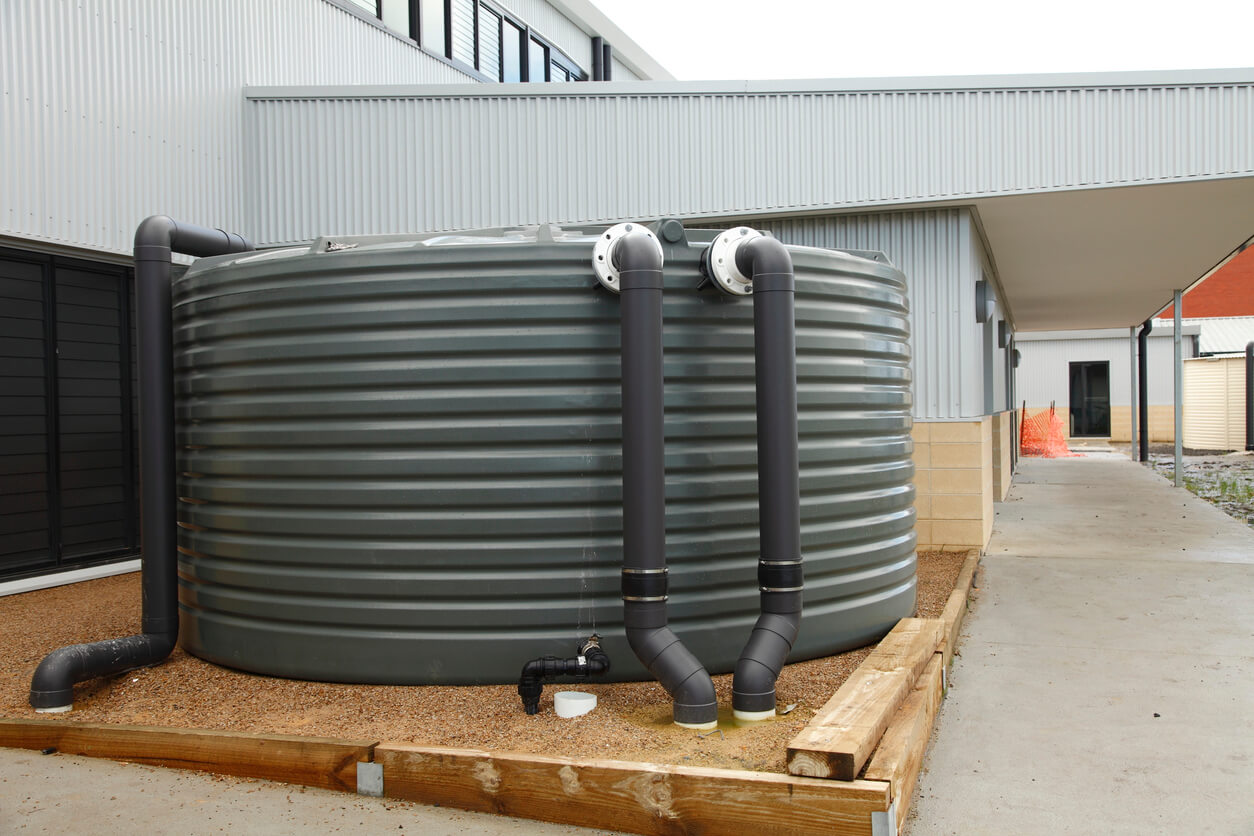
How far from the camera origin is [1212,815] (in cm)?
340

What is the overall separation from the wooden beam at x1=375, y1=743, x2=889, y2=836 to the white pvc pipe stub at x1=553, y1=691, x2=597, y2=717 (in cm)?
53

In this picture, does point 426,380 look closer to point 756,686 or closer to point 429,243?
point 429,243

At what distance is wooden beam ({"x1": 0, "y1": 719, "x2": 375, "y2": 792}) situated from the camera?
138 inches

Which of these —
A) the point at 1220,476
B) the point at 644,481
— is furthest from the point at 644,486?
the point at 1220,476

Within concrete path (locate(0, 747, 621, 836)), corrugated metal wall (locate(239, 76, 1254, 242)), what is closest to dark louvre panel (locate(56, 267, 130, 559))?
corrugated metal wall (locate(239, 76, 1254, 242))

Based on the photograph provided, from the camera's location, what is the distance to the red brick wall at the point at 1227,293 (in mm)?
36750

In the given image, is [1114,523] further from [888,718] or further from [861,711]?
[861,711]

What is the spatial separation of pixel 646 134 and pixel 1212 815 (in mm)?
7240

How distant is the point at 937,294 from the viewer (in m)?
8.77

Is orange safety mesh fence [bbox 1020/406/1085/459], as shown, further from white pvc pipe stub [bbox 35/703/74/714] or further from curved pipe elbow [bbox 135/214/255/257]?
white pvc pipe stub [bbox 35/703/74/714]

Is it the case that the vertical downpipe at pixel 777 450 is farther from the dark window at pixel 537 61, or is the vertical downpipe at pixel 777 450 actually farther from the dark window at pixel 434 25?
the dark window at pixel 537 61

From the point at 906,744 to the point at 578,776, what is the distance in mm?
1074

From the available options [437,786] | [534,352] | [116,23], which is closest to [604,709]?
[437,786]

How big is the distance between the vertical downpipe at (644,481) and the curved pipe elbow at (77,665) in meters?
2.27
